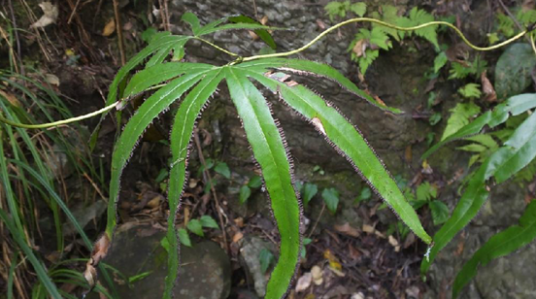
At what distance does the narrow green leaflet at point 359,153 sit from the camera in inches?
27.3

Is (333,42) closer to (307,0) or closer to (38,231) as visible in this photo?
(307,0)

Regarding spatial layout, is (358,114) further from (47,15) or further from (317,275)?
(47,15)

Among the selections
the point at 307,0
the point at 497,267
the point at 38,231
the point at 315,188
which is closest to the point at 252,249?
the point at 315,188

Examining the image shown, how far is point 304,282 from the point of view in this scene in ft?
7.73

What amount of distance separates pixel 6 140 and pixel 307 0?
5.63 feet

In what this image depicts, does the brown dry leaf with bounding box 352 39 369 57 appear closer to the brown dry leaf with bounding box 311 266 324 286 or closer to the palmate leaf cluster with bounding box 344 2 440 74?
the palmate leaf cluster with bounding box 344 2 440 74

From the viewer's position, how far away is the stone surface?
2090 mm

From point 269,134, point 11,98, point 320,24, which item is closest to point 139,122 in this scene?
point 269,134

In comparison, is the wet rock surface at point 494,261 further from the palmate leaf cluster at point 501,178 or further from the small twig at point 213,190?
the small twig at point 213,190

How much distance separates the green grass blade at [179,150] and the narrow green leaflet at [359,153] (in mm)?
A: 196

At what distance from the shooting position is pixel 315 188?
247cm

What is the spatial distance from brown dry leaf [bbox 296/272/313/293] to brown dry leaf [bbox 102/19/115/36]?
191cm

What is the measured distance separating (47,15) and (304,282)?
84.3 inches

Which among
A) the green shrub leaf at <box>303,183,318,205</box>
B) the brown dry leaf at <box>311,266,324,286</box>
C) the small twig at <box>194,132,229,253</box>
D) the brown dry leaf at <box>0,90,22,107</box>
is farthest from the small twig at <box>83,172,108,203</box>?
the brown dry leaf at <box>311,266,324,286</box>
